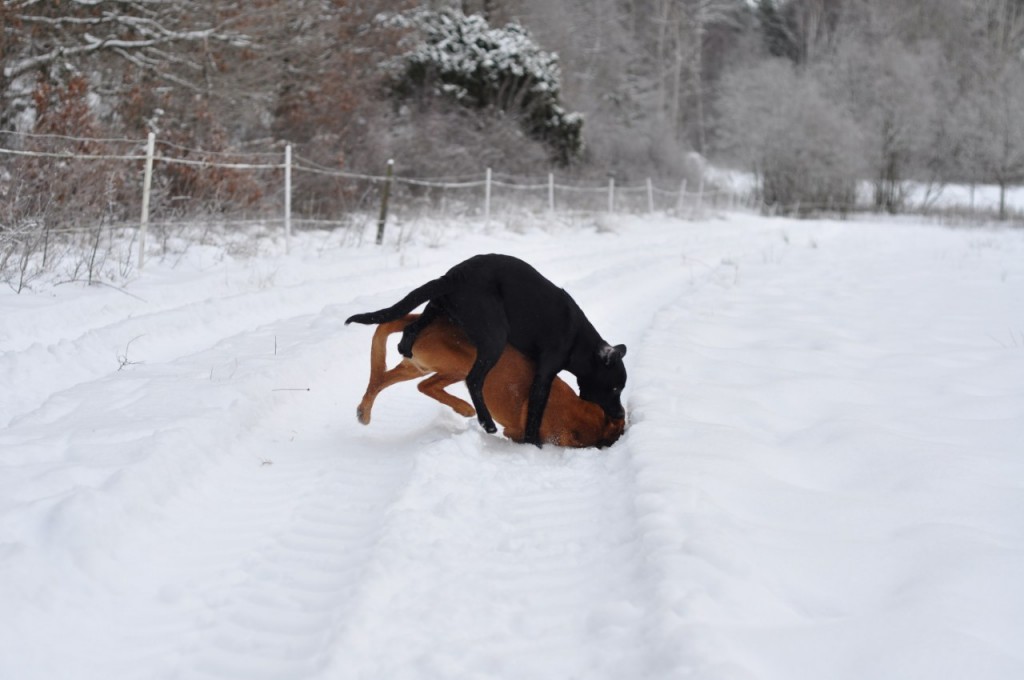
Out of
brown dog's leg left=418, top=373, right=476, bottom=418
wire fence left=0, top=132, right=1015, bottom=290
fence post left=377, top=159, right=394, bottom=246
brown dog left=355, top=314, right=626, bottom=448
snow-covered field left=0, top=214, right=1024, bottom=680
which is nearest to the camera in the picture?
snow-covered field left=0, top=214, right=1024, bottom=680

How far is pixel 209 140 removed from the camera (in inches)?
514

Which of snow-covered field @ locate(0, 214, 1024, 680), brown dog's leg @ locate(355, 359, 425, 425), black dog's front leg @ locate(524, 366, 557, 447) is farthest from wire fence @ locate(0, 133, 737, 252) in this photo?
black dog's front leg @ locate(524, 366, 557, 447)

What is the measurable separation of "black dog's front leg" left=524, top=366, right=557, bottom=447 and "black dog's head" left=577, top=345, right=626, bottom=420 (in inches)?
11.5

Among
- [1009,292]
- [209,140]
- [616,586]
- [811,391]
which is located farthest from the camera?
Result: [209,140]

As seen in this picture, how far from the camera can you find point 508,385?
13.7 feet

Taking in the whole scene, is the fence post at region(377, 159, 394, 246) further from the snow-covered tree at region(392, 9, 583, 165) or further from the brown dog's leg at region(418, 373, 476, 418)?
the brown dog's leg at region(418, 373, 476, 418)

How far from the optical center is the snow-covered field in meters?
2.21

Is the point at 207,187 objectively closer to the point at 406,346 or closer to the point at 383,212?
the point at 383,212

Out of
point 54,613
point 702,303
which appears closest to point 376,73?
point 702,303

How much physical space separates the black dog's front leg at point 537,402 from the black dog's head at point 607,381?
0.96 feet

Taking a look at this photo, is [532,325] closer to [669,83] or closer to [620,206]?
[620,206]

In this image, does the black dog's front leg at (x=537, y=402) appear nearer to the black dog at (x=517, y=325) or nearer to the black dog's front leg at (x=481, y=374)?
the black dog at (x=517, y=325)

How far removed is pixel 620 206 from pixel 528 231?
908cm

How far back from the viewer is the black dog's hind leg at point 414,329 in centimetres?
407
